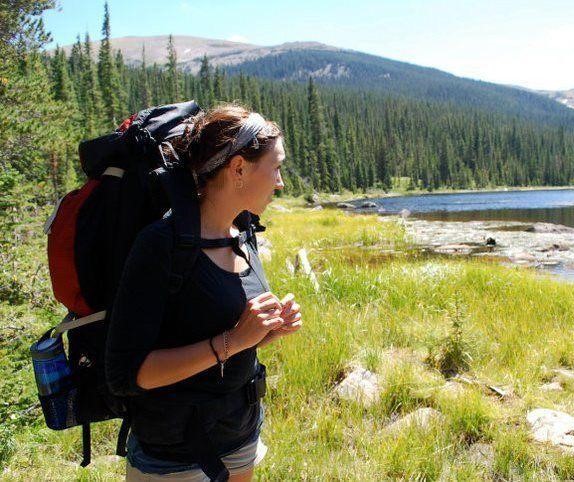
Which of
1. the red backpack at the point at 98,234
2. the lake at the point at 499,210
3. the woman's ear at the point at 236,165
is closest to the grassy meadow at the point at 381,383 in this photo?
the red backpack at the point at 98,234

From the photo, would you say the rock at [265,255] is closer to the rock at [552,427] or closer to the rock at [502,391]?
the rock at [502,391]

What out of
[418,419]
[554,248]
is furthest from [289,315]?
[554,248]

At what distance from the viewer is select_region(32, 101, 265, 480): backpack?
1722mm

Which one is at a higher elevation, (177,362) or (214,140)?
(214,140)

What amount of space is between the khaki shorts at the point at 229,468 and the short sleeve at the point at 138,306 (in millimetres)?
430

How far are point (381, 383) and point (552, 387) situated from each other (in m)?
1.65

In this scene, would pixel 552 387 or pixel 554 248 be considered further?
pixel 554 248

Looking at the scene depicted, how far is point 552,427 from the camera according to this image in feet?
12.4

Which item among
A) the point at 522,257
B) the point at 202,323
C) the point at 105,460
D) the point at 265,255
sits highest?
the point at 202,323

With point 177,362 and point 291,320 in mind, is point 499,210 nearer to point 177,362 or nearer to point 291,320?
point 291,320

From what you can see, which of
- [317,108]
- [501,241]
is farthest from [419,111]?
[501,241]

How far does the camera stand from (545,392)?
453 cm

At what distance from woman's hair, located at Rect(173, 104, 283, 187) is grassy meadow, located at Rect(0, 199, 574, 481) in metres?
2.36

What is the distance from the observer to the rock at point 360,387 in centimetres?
438
